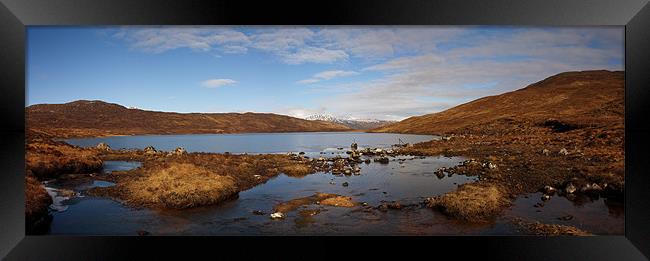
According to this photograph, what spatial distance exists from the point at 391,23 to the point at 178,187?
15.6 ft

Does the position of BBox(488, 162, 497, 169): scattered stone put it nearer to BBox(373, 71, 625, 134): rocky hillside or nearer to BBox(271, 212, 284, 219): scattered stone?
BBox(373, 71, 625, 134): rocky hillside

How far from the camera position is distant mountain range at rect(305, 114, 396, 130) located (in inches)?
241

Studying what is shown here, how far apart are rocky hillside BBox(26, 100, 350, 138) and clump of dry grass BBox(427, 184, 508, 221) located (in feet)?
7.46

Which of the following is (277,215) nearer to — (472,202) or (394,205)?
(394,205)

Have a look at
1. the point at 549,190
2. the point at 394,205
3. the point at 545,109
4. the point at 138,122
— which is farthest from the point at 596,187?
the point at 138,122

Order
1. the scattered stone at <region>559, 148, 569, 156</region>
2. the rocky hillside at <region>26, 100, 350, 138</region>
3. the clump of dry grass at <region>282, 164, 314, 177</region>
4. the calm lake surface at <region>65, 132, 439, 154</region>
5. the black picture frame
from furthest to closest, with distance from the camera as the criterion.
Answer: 1. the clump of dry grass at <region>282, 164, 314, 177</region>
2. the calm lake surface at <region>65, 132, 439, 154</region>
3. the scattered stone at <region>559, 148, 569, 156</region>
4. the rocky hillside at <region>26, 100, 350, 138</region>
5. the black picture frame

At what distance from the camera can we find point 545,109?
5.85 metres

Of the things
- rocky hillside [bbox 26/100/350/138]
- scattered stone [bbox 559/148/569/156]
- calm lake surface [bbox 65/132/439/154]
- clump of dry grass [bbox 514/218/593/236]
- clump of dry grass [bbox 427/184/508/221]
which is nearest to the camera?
clump of dry grass [bbox 514/218/593/236]

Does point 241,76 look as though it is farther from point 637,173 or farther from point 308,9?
point 637,173

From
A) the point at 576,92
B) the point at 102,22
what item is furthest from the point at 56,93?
the point at 576,92

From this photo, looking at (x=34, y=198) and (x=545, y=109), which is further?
(x=545, y=109)

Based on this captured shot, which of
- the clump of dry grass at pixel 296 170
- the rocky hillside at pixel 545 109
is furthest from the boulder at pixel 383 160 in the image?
the clump of dry grass at pixel 296 170

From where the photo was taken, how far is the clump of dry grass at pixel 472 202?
545cm

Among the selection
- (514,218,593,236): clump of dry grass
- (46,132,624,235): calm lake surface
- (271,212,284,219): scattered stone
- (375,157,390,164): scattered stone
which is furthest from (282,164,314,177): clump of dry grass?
(514,218,593,236): clump of dry grass
